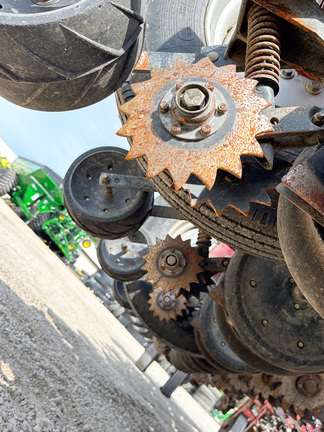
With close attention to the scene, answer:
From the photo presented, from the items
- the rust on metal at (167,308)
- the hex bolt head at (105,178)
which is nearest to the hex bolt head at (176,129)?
the hex bolt head at (105,178)

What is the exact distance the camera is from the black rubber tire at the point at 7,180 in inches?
589

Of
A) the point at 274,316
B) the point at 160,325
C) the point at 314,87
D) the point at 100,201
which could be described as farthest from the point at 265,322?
the point at 160,325

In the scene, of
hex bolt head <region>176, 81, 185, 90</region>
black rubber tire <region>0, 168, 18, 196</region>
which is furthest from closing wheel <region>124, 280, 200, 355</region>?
black rubber tire <region>0, 168, 18, 196</region>

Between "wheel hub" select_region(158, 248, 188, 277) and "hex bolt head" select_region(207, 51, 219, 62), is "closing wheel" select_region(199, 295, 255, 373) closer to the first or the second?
"wheel hub" select_region(158, 248, 188, 277)

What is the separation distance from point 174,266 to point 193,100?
7.37ft

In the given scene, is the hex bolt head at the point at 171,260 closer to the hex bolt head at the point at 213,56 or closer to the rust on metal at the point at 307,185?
the hex bolt head at the point at 213,56

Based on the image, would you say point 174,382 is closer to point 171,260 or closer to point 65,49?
point 171,260

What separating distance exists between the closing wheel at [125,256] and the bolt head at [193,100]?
3.52m

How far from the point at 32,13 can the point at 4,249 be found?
5.08 m

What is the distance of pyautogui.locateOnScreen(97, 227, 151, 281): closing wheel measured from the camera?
530 centimetres

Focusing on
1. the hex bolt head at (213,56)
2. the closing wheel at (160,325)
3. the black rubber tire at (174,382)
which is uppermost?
the hex bolt head at (213,56)

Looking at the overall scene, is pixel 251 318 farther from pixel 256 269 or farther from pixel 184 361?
pixel 184 361

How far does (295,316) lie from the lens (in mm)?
2912

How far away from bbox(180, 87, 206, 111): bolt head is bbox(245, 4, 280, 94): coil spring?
1.16 feet
